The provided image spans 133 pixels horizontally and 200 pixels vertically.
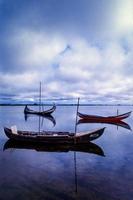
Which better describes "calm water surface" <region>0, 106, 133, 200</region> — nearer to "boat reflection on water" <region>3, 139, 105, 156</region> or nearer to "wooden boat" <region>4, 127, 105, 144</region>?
"boat reflection on water" <region>3, 139, 105, 156</region>

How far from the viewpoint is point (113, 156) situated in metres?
18.5

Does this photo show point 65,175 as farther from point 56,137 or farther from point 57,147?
point 56,137

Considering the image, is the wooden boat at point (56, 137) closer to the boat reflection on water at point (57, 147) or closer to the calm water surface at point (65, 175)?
the boat reflection on water at point (57, 147)

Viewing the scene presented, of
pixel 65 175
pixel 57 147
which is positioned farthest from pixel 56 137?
pixel 65 175

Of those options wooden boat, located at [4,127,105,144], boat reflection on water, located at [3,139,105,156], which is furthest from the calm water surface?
wooden boat, located at [4,127,105,144]

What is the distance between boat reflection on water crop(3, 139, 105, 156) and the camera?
67.2 ft

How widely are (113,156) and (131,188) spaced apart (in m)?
6.78

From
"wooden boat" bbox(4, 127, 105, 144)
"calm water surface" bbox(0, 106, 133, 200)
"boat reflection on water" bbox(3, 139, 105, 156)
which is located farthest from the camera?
"wooden boat" bbox(4, 127, 105, 144)

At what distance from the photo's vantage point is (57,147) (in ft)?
70.1

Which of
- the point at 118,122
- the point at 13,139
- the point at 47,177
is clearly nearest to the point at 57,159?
the point at 47,177

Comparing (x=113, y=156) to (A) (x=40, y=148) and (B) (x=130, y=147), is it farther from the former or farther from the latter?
(A) (x=40, y=148)

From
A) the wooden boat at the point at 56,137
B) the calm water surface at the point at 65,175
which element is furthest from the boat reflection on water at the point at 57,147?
the calm water surface at the point at 65,175

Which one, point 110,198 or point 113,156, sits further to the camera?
point 113,156

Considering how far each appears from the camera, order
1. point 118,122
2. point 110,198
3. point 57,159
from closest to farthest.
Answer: point 110,198, point 57,159, point 118,122
